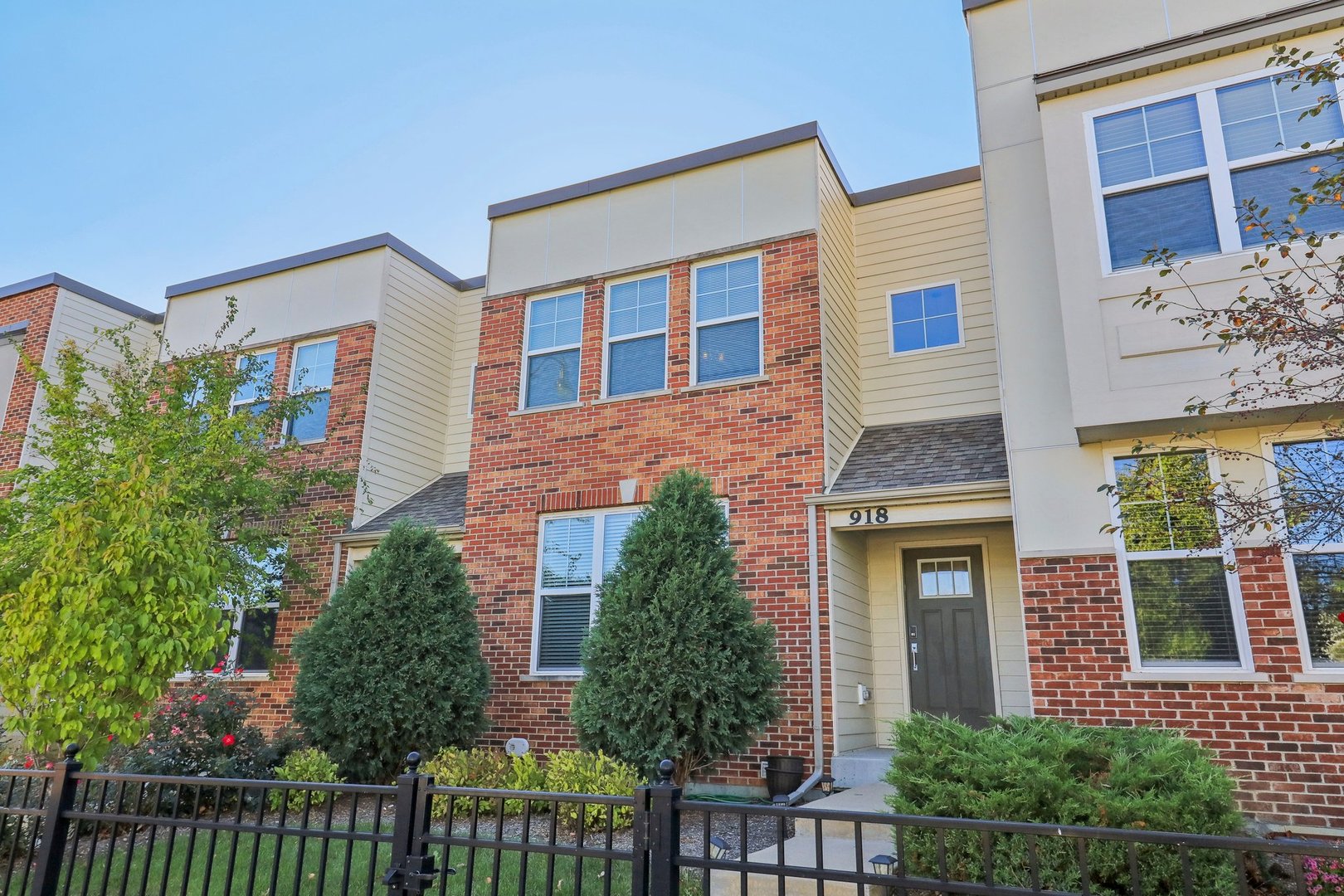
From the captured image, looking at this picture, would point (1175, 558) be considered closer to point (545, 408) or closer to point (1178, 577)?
point (1178, 577)

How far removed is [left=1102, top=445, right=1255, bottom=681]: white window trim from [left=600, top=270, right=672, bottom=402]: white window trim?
483 centimetres

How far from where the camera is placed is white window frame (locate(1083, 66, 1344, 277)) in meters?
6.86

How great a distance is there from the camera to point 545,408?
10.5m

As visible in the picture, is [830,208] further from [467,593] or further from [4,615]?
[4,615]

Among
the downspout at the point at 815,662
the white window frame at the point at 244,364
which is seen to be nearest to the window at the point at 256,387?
the white window frame at the point at 244,364

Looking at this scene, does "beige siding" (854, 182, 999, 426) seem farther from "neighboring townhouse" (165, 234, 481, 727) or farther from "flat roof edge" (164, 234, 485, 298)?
"flat roof edge" (164, 234, 485, 298)

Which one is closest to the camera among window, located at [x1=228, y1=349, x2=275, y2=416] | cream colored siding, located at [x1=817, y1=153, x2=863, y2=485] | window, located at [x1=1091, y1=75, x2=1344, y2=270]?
window, located at [x1=1091, y1=75, x2=1344, y2=270]

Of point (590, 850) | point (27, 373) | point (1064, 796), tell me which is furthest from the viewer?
point (27, 373)

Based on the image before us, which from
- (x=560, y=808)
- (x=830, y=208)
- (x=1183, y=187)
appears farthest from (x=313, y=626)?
(x=1183, y=187)

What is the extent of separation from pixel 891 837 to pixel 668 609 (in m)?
2.54

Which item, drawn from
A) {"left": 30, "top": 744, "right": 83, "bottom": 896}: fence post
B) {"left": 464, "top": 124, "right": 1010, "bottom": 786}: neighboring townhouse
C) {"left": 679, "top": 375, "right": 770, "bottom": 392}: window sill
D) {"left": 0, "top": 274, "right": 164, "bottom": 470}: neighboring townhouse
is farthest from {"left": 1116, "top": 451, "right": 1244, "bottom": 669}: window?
{"left": 0, "top": 274, "right": 164, "bottom": 470}: neighboring townhouse

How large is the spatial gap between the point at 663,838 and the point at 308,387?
11.2 metres


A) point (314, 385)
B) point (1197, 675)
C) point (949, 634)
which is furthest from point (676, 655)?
point (314, 385)

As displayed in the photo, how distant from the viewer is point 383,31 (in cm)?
1341
